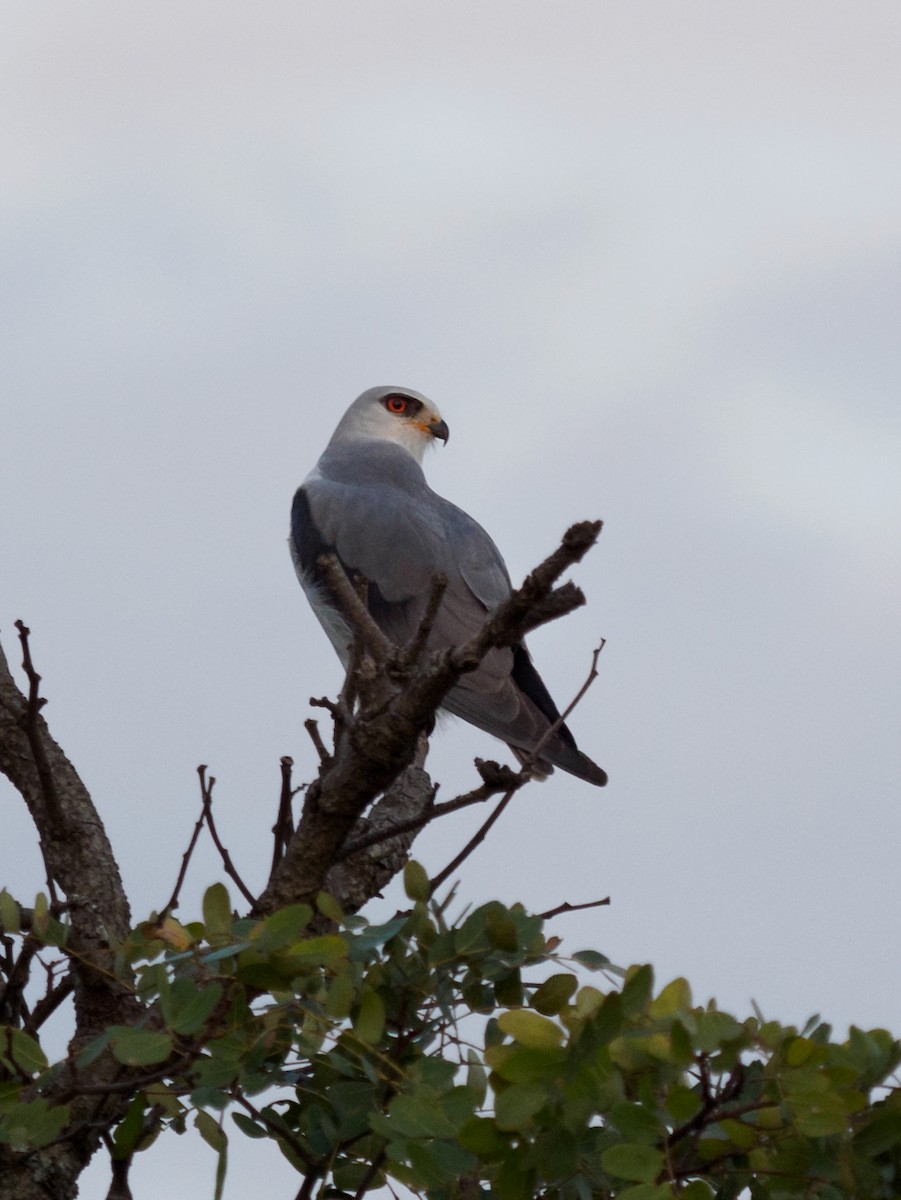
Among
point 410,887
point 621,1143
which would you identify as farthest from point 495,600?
point 621,1143

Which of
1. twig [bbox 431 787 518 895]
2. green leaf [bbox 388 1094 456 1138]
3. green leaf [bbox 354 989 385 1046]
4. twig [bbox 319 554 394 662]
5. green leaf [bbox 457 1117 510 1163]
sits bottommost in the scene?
green leaf [bbox 457 1117 510 1163]

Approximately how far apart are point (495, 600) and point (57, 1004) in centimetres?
388

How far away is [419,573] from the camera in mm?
6660

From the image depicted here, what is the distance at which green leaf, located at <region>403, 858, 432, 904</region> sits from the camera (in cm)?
253

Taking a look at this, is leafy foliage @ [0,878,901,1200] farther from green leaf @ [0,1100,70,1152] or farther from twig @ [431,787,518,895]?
twig @ [431,787,518,895]

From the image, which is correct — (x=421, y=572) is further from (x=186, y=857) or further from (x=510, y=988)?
(x=510, y=988)

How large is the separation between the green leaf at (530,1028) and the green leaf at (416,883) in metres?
0.39

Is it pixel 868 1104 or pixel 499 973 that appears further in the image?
pixel 499 973

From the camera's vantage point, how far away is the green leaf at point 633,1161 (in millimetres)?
2029

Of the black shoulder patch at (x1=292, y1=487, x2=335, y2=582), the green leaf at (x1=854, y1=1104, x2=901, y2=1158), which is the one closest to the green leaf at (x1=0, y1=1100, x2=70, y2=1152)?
the green leaf at (x1=854, y1=1104, x2=901, y2=1158)

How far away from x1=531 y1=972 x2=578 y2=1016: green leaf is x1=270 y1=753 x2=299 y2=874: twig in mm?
958

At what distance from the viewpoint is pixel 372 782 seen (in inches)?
117

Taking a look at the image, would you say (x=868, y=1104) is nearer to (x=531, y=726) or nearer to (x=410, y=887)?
(x=410, y=887)

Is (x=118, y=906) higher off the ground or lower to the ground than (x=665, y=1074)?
higher
